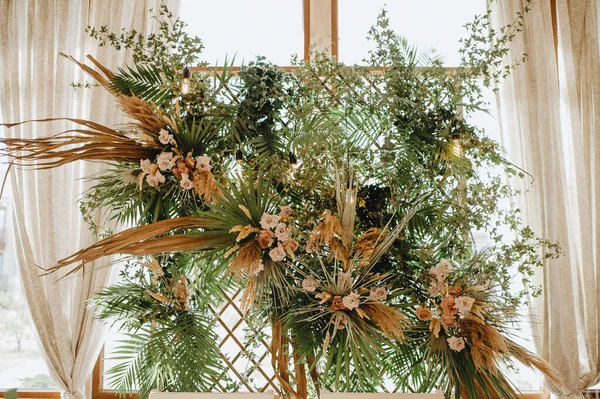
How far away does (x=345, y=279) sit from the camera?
2053mm

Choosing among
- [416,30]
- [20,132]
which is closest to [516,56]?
[416,30]

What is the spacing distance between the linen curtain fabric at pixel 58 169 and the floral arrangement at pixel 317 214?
0.58 meters

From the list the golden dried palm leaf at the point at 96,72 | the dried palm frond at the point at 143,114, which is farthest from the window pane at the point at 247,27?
the dried palm frond at the point at 143,114

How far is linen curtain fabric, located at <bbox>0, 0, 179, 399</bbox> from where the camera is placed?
3.02 metres

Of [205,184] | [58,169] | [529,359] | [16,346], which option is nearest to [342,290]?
[205,184]

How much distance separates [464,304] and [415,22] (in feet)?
6.94

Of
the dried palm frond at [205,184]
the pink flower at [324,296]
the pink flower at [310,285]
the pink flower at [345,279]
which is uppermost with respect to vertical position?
the dried palm frond at [205,184]

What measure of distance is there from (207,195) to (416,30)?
2.05 m

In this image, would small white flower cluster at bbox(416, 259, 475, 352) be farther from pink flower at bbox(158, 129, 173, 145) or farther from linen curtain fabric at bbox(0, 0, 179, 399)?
linen curtain fabric at bbox(0, 0, 179, 399)

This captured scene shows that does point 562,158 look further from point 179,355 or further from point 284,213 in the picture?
point 179,355

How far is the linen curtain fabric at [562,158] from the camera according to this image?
2975 mm

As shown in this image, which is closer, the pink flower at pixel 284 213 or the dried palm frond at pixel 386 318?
the dried palm frond at pixel 386 318

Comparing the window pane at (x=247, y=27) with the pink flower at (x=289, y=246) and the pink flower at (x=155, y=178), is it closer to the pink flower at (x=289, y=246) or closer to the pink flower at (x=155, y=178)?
the pink flower at (x=155, y=178)

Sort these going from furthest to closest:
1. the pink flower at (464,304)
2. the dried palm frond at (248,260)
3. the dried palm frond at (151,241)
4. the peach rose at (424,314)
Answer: the peach rose at (424,314) < the pink flower at (464,304) < the dried palm frond at (248,260) < the dried palm frond at (151,241)
